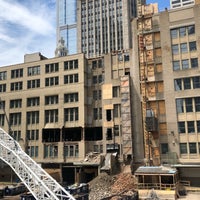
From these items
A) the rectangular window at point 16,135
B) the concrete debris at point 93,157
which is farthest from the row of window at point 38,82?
the concrete debris at point 93,157

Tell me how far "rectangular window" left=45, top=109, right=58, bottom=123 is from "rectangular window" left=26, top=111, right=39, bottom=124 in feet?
9.63

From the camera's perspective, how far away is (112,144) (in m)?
58.4

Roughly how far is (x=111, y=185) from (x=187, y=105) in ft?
66.4

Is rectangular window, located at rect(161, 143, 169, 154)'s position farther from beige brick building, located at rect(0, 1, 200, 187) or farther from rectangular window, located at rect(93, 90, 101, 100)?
rectangular window, located at rect(93, 90, 101, 100)

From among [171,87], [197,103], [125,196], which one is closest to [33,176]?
[125,196]

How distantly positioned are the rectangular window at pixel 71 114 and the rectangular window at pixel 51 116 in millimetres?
2769

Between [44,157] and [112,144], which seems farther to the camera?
[44,157]

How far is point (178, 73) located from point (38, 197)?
3524 centimetres

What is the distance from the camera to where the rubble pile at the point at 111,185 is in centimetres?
4388

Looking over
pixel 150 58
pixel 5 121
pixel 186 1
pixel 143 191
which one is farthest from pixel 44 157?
pixel 186 1

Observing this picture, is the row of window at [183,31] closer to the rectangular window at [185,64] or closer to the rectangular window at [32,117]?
the rectangular window at [185,64]

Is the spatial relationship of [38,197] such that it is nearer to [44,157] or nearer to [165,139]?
[165,139]

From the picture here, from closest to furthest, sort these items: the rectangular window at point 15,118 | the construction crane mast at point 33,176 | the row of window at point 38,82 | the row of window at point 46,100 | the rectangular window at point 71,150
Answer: the construction crane mast at point 33,176
the rectangular window at point 71,150
the row of window at point 46,100
the row of window at point 38,82
the rectangular window at point 15,118

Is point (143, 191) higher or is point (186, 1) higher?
point (186, 1)
